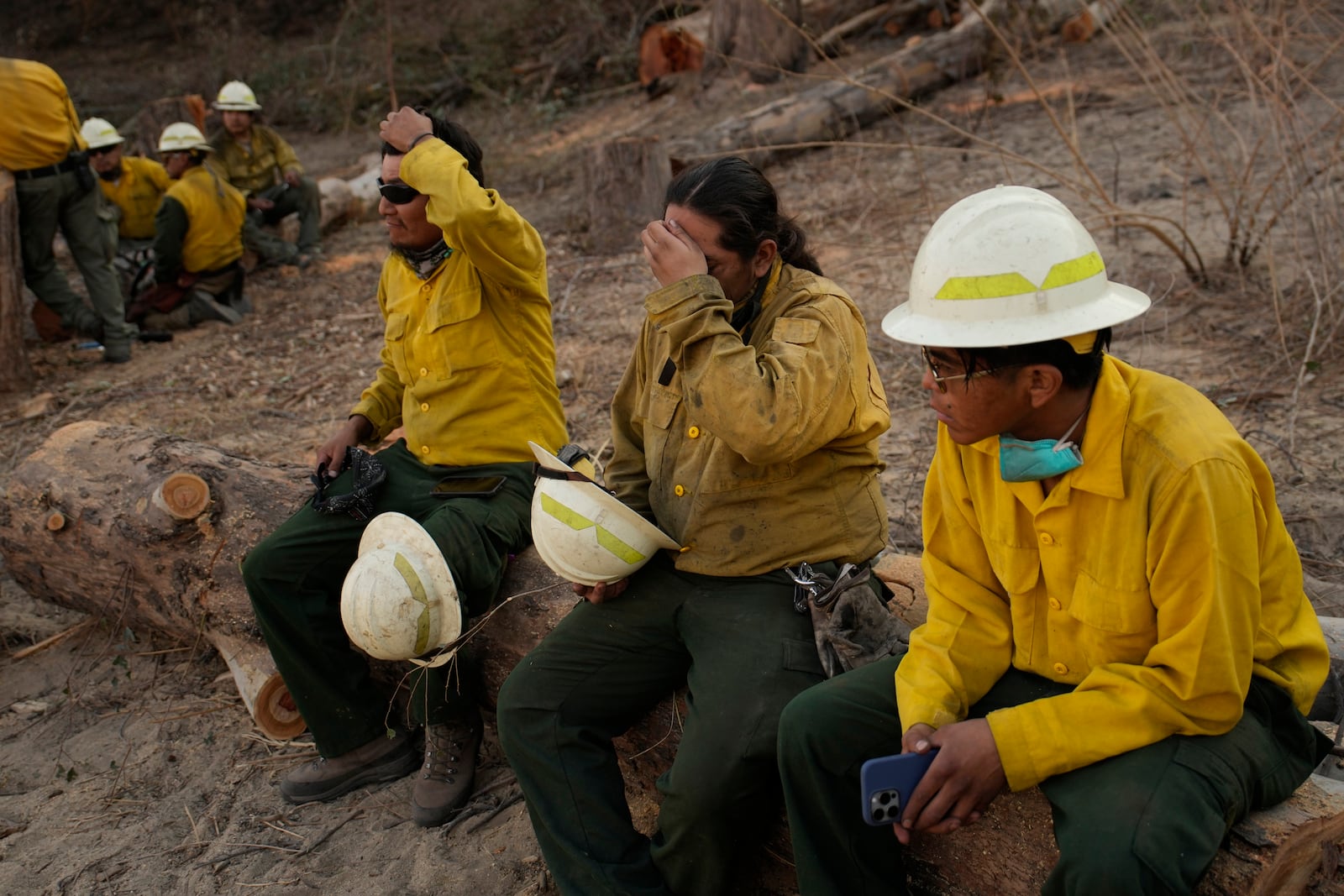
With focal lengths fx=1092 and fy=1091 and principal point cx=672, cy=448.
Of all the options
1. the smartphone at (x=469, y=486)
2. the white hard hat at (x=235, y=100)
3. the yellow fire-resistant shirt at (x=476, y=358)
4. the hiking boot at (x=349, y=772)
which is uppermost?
the yellow fire-resistant shirt at (x=476, y=358)

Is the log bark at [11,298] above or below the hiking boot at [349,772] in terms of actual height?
below

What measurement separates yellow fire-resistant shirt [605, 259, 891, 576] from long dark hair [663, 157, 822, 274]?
0.13 metres

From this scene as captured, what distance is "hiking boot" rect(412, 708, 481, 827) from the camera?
10.3 feet

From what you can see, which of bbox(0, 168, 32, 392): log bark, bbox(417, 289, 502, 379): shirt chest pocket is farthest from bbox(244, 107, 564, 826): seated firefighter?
bbox(0, 168, 32, 392): log bark

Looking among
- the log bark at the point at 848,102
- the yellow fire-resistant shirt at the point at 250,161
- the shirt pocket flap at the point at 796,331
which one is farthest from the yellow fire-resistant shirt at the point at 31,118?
the shirt pocket flap at the point at 796,331

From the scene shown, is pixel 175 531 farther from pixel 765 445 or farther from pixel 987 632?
pixel 987 632

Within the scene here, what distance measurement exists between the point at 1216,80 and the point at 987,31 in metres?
2.25

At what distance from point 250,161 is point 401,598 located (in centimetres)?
824

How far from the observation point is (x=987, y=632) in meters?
2.19

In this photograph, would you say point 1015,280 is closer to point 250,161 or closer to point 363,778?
point 363,778

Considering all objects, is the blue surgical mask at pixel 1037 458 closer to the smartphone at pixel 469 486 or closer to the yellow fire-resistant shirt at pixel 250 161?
the smartphone at pixel 469 486

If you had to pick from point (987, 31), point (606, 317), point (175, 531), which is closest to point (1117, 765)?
point (175, 531)

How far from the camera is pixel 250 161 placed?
9.88m

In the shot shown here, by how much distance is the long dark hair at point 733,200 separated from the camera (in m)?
2.56
